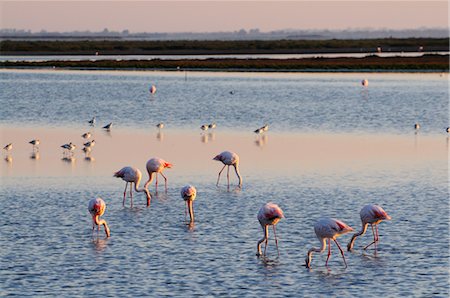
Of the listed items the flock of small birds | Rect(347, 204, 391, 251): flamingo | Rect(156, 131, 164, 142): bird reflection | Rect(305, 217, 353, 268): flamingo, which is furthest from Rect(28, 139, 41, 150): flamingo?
Rect(305, 217, 353, 268): flamingo

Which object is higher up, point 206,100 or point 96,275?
point 206,100


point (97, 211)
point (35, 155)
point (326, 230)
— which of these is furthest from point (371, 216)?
point (35, 155)

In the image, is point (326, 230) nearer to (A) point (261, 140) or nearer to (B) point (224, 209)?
(B) point (224, 209)

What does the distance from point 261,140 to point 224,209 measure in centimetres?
1215

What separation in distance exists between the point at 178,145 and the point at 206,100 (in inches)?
769

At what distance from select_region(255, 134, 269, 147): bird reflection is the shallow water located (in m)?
0.06

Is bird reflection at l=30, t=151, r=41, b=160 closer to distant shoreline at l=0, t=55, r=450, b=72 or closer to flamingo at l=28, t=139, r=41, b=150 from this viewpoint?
flamingo at l=28, t=139, r=41, b=150

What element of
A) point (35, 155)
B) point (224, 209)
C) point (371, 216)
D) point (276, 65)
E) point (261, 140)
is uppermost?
point (276, 65)

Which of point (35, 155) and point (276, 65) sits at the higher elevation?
point (276, 65)

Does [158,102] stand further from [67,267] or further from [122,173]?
[67,267]

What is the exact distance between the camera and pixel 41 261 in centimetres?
1402

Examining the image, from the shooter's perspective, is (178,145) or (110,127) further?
(110,127)

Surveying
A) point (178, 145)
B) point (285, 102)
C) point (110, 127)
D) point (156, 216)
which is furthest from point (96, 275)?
point (285, 102)

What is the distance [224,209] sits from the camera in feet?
60.5
